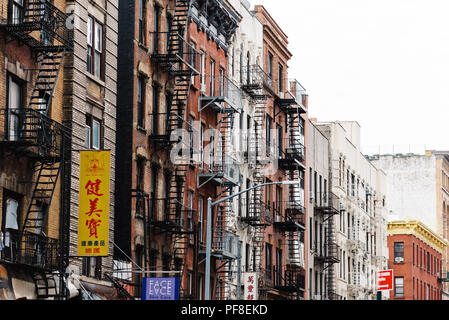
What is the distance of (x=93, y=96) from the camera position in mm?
35688

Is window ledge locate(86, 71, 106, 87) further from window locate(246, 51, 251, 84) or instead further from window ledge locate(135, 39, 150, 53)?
window locate(246, 51, 251, 84)

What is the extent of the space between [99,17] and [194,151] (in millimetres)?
12047

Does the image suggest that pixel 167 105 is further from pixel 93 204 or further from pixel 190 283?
pixel 93 204

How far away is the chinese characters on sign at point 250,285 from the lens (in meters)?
53.9

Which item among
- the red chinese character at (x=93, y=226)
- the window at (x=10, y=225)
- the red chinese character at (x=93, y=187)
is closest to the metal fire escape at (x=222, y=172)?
the red chinese character at (x=93, y=187)

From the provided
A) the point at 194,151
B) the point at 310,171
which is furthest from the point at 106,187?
the point at 310,171

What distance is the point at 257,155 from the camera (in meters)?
59.5

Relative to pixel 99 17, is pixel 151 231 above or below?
below

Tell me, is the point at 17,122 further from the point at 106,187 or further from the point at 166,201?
the point at 166,201

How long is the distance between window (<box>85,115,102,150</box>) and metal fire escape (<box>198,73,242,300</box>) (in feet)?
41.9

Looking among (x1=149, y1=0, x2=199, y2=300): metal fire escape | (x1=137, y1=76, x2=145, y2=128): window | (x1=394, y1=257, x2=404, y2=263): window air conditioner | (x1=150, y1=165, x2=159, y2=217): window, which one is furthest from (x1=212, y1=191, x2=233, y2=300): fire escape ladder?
(x1=394, y1=257, x2=404, y2=263): window air conditioner

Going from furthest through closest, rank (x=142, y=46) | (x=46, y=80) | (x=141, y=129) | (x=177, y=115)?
(x=177, y=115) → (x=142, y=46) → (x=141, y=129) → (x=46, y=80)

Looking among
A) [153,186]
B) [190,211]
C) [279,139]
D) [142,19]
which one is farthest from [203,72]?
[279,139]

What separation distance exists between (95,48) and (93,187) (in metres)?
6.15
